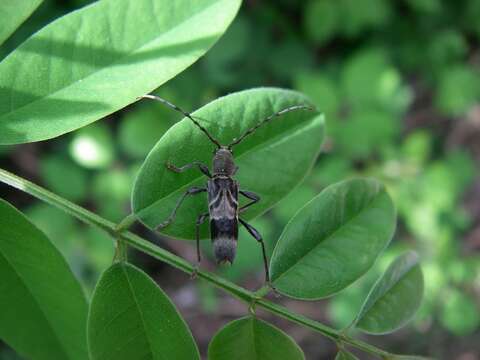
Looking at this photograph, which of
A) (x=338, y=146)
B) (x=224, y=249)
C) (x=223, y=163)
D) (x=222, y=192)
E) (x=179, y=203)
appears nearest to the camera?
(x=179, y=203)

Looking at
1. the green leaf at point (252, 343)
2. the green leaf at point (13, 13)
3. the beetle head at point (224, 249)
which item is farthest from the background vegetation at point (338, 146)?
the green leaf at point (252, 343)

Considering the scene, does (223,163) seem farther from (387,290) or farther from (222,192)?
(387,290)

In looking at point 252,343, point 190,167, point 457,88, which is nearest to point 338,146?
point 457,88

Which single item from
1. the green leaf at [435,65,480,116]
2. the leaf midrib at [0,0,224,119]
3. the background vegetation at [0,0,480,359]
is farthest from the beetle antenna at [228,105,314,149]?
the green leaf at [435,65,480,116]

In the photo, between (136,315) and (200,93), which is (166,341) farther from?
(200,93)

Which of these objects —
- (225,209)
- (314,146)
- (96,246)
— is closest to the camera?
(314,146)

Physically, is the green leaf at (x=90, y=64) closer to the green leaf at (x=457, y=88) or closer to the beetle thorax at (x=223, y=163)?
the beetle thorax at (x=223, y=163)

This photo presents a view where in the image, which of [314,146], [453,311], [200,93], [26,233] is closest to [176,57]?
[314,146]
